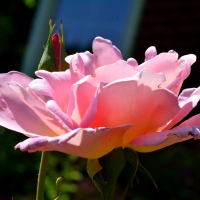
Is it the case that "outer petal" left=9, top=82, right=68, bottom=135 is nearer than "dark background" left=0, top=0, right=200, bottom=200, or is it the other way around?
"outer petal" left=9, top=82, right=68, bottom=135

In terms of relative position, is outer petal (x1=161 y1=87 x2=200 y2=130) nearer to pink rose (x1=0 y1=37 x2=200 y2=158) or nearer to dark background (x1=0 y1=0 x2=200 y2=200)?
pink rose (x1=0 y1=37 x2=200 y2=158)

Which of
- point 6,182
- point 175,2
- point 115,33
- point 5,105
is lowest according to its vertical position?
point 6,182

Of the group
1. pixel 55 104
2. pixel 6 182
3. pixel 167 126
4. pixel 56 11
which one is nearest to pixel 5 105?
pixel 55 104

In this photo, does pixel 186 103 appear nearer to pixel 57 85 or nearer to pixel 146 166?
pixel 57 85

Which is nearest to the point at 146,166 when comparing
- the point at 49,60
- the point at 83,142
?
the point at 49,60

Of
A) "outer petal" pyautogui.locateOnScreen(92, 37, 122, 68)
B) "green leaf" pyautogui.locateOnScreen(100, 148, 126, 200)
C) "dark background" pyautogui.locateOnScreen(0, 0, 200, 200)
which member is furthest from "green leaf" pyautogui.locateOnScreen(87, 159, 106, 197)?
"dark background" pyautogui.locateOnScreen(0, 0, 200, 200)

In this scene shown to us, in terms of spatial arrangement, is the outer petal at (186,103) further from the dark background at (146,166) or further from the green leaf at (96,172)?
the dark background at (146,166)

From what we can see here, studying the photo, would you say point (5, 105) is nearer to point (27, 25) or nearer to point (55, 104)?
point (55, 104)
